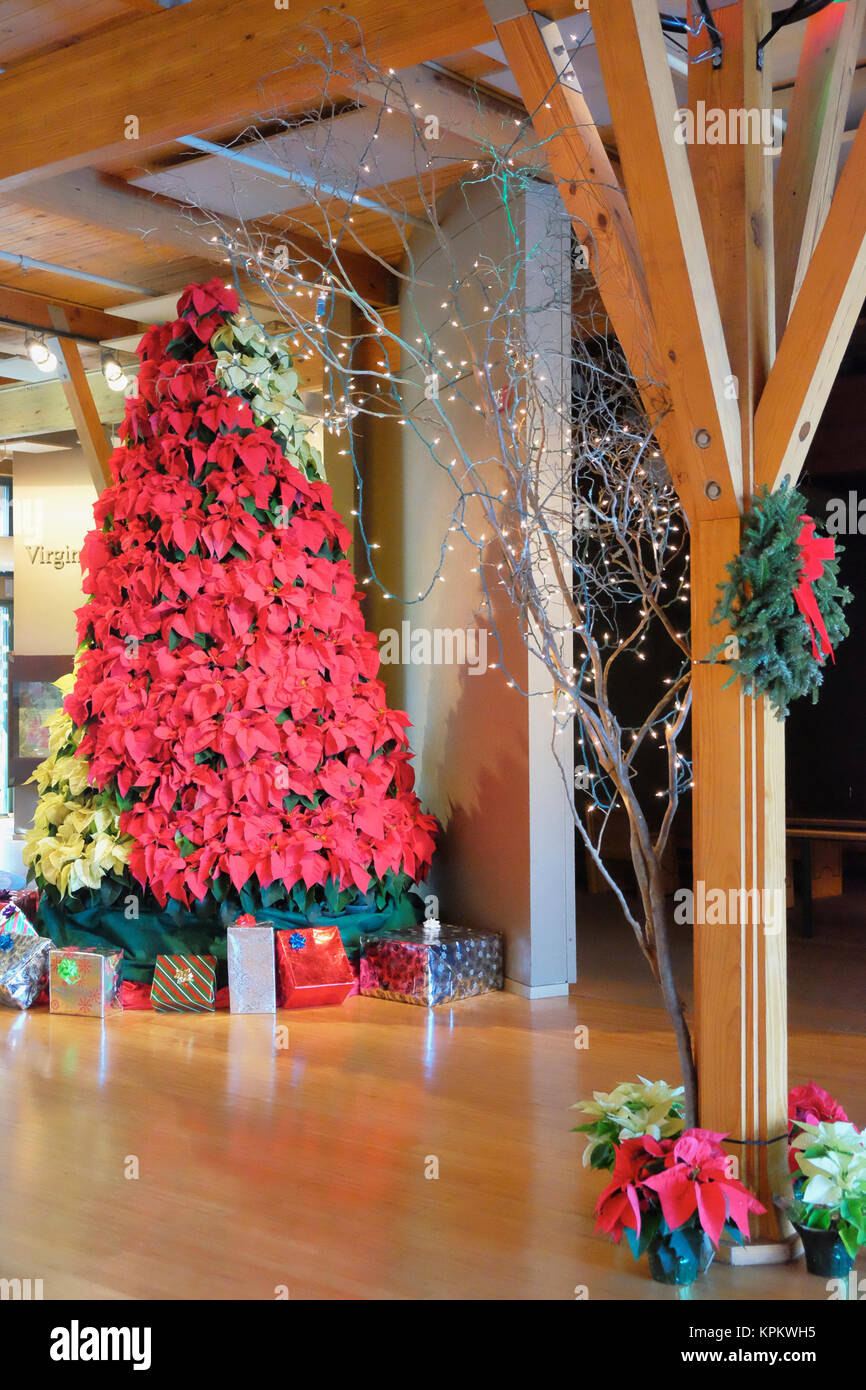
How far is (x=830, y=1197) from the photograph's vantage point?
2.64 m

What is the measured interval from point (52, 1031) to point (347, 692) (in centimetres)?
173

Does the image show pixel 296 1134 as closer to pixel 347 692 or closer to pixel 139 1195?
pixel 139 1195

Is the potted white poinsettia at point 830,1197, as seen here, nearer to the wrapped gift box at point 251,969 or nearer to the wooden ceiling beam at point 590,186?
the wooden ceiling beam at point 590,186

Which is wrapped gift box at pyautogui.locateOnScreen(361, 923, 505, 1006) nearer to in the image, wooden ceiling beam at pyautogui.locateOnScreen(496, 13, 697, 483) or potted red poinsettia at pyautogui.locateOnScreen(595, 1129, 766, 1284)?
potted red poinsettia at pyautogui.locateOnScreen(595, 1129, 766, 1284)

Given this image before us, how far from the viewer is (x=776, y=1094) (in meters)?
2.88

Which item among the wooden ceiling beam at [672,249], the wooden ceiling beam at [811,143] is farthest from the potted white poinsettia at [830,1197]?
the wooden ceiling beam at [811,143]

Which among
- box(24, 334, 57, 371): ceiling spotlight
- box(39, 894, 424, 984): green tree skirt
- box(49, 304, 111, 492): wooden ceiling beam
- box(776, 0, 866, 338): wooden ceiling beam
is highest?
box(24, 334, 57, 371): ceiling spotlight

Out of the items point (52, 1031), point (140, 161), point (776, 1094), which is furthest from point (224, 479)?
point (776, 1094)

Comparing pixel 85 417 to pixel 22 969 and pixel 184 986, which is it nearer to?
pixel 22 969

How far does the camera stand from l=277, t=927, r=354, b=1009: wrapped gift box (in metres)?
5.18

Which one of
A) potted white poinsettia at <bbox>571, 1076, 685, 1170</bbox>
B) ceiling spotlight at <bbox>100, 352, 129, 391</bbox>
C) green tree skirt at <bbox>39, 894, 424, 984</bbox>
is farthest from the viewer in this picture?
ceiling spotlight at <bbox>100, 352, 129, 391</bbox>

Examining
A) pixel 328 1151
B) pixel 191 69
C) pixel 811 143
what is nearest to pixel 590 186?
pixel 811 143

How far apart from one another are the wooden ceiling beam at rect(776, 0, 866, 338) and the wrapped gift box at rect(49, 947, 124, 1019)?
3.48 meters

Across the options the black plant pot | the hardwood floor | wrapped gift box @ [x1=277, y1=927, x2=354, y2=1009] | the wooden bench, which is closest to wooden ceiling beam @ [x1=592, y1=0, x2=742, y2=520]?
the black plant pot
